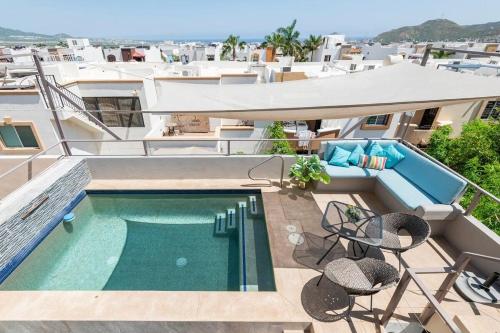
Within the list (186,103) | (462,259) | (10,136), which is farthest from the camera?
(10,136)

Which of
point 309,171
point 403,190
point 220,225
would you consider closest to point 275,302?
point 220,225

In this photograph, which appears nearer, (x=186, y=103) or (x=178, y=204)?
(x=186, y=103)

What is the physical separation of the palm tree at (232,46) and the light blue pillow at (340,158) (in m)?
40.6

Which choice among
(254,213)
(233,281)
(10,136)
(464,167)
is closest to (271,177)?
(254,213)

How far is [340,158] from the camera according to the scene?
6141 mm

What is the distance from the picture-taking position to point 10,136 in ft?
36.5

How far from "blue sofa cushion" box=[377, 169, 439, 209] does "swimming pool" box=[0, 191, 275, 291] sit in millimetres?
2921

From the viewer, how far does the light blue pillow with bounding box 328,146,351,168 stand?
6121 millimetres

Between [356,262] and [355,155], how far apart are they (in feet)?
11.1

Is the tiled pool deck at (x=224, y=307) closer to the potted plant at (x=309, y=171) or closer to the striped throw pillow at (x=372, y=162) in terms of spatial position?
the potted plant at (x=309, y=171)

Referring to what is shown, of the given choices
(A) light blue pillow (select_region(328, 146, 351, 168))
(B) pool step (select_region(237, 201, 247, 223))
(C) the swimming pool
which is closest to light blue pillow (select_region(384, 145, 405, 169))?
(A) light blue pillow (select_region(328, 146, 351, 168))

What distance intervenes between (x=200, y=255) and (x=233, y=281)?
0.95 metres

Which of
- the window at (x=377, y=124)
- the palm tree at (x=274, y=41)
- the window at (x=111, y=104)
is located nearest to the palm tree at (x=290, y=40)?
the palm tree at (x=274, y=41)

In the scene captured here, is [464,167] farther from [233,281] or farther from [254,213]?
[233,281]
